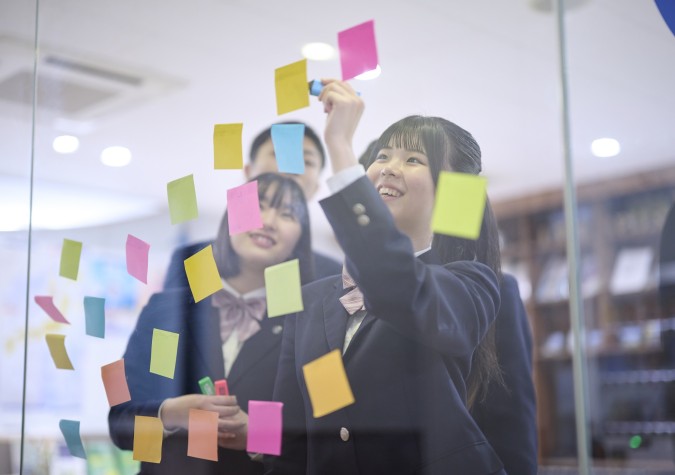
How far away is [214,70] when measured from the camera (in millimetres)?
1946

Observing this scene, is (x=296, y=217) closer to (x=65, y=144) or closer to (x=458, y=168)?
(x=458, y=168)

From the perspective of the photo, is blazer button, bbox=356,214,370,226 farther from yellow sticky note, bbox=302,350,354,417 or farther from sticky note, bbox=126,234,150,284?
sticky note, bbox=126,234,150,284

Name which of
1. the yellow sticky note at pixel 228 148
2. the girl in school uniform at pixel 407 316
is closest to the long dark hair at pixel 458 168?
the girl in school uniform at pixel 407 316

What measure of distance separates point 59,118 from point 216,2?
61 cm

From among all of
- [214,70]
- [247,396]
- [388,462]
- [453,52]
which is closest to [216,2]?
[214,70]

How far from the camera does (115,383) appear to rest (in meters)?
1.88

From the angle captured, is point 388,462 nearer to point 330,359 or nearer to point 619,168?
point 330,359

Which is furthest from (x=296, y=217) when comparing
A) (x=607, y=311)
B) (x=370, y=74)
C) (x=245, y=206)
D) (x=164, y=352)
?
(x=607, y=311)

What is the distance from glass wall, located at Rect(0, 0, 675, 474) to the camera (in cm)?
150

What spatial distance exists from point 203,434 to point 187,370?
0.47ft

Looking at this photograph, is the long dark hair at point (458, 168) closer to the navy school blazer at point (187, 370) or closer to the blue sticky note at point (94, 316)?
the navy school blazer at point (187, 370)

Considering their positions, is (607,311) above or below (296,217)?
below

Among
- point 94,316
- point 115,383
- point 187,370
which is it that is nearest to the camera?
point 187,370

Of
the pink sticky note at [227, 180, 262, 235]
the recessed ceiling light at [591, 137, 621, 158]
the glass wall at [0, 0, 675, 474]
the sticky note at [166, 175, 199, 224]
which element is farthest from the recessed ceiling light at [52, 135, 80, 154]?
the recessed ceiling light at [591, 137, 621, 158]
